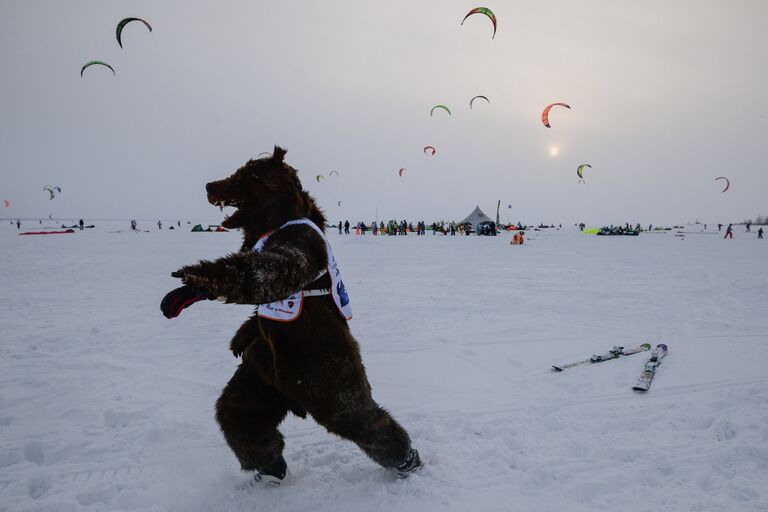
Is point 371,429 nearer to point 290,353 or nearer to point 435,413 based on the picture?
point 290,353

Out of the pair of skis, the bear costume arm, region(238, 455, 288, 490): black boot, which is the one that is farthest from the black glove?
the pair of skis

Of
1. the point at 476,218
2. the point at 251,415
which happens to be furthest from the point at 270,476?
the point at 476,218

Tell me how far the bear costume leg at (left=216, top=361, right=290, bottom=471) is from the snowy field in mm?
268

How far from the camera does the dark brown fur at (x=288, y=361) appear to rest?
2.15 meters

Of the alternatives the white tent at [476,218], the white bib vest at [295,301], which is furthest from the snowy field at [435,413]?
the white tent at [476,218]

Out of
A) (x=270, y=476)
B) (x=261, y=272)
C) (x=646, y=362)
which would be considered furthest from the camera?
(x=646, y=362)

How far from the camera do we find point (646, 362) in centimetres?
442

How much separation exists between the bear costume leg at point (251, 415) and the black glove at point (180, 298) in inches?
35.3

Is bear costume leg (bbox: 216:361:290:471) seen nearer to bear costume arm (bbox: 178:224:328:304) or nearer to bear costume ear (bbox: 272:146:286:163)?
bear costume arm (bbox: 178:224:328:304)

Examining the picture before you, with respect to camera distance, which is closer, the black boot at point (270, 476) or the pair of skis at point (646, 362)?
the black boot at point (270, 476)

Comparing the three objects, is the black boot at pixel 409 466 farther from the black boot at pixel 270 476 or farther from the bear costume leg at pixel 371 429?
the black boot at pixel 270 476

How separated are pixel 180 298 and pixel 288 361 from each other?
2.51ft

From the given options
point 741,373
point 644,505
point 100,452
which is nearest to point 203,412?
point 100,452

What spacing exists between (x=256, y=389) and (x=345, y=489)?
0.80 metres
